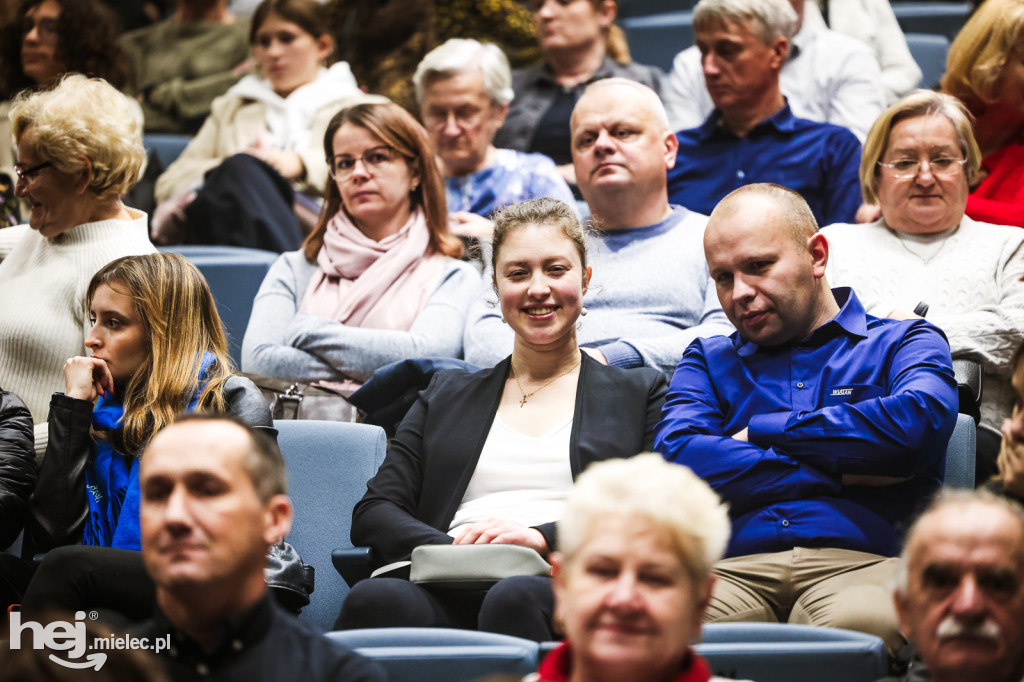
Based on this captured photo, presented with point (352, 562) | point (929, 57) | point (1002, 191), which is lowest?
point (352, 562)

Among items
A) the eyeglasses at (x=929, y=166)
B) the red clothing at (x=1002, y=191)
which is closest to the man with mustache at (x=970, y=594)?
the eyeglasses at (x=929, y=166)

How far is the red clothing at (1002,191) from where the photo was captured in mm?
2990

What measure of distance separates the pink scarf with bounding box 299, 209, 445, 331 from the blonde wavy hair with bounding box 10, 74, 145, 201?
0.52 m

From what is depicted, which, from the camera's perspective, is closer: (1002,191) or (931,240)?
(931,240)

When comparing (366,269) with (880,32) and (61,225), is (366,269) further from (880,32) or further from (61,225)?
(880,32)

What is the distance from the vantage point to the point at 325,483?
2.42 metres

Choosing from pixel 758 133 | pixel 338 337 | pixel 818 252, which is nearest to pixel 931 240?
pixel 818 252

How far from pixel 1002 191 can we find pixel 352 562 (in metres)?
1.98

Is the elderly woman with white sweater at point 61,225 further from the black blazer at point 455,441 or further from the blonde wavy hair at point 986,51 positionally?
the blonde wavy hair at point 986,51

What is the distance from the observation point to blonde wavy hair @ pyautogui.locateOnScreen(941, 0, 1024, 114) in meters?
3.08

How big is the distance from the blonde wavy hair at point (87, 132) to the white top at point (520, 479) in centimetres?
119

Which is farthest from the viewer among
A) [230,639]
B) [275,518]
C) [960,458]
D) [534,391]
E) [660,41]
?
[660,41]

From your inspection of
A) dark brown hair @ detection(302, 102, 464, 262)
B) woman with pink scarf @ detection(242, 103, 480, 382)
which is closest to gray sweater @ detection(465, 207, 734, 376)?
woman with pink scarf @ detection(242, 103, 480, 382)

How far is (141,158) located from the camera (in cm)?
292
